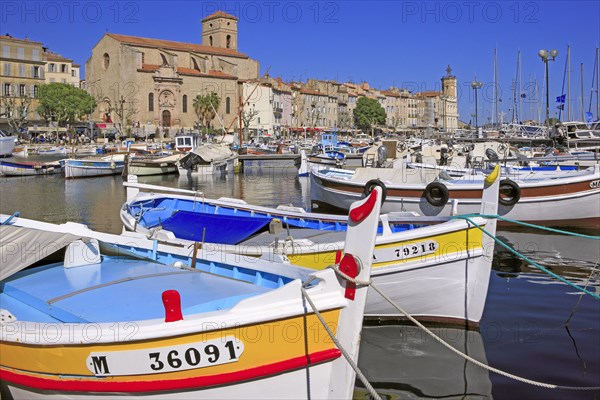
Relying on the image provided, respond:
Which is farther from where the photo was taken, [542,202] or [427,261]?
[542,202]

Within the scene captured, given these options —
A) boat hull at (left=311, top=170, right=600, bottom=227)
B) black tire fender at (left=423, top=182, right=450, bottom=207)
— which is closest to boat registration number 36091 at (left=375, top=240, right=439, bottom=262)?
black tire fender at (left=423, top=182, right=450, bottom=207)

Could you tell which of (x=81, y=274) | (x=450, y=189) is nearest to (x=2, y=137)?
(x=450, y=189)

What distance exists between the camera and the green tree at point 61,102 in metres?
84.3

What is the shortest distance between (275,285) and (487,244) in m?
3.61

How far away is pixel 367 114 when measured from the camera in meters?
129

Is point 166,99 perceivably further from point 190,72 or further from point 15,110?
point 15,110

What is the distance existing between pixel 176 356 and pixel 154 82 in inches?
3533

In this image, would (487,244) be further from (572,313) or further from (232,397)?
(232,397)

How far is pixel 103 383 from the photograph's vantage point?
4.80 meters

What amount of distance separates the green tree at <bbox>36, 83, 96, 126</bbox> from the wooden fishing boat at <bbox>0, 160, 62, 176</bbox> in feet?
145

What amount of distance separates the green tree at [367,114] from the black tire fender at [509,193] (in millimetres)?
111361

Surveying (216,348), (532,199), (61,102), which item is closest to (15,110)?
(61,102)

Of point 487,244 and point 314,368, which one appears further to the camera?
point 487,244

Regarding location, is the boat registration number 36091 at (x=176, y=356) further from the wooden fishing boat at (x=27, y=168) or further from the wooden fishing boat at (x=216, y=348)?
the wooden fishing boat at (x=27, y=168)
